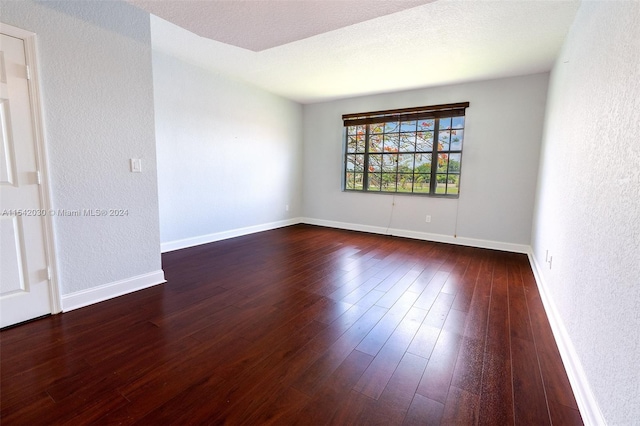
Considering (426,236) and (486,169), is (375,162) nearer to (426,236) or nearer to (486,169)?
(426,236)

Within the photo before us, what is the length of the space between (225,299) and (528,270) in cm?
340

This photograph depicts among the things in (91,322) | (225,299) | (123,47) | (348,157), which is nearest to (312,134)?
(348,157)

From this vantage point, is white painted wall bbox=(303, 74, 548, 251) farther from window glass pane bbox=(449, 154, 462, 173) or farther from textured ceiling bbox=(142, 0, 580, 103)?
textured ceiling bbox=(142, 0, 580, 103)

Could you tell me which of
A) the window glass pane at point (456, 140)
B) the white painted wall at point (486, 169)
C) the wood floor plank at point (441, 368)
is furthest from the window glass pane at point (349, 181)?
the wood floor plank at point (441, 368)

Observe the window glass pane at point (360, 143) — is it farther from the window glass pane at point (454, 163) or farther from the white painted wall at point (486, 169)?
the window glass pane at point (454, 163)

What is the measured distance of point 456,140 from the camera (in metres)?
4.57

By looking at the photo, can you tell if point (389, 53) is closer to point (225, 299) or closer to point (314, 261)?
point (314, 261)

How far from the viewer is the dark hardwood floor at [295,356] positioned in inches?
52.8

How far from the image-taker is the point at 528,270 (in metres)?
3.40

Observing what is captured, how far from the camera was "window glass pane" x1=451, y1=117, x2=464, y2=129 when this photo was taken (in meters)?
4.50

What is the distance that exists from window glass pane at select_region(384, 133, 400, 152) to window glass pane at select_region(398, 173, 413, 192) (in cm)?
48

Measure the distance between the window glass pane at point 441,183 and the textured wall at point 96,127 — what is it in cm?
408

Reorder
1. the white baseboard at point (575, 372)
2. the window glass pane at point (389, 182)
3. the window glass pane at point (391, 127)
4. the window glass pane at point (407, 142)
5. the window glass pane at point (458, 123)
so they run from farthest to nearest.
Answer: the window glass pane at point (389, 182) → the window glass pane at point (391, 127) → the window glass pane at point (407, 142) → the window glass pane at point (458, 123) → the white baseboard at point (575, 372)

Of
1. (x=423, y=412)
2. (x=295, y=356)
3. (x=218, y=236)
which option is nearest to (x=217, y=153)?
(x=218, y=236)
